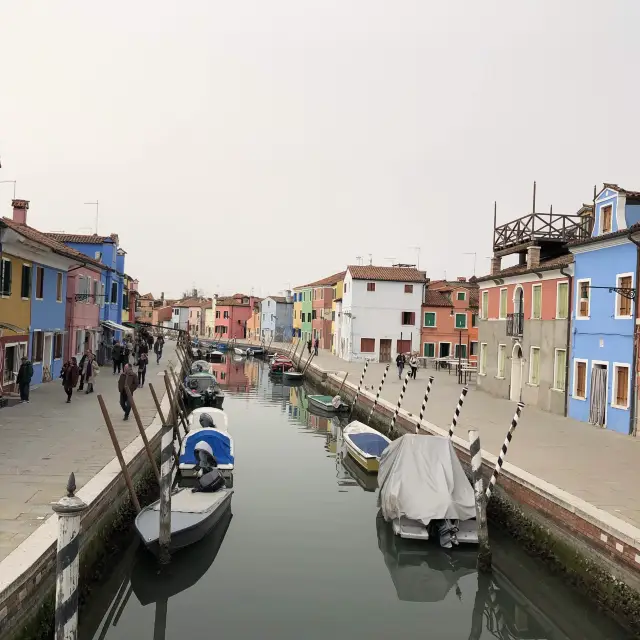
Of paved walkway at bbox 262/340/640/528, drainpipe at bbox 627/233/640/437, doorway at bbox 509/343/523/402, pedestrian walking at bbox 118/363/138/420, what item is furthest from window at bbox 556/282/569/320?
pedestrian walking at bbox 118/363/138/420

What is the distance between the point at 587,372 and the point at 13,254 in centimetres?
1840

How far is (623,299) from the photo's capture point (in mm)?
18906

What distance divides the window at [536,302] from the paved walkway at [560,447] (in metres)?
3.58

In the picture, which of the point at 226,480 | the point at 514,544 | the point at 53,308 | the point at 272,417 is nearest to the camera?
the point at 514,544

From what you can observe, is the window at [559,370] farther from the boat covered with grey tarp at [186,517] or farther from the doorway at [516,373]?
the boat covered with grey tarp at [186,517]

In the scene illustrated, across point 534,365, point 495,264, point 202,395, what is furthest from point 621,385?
point 202,395

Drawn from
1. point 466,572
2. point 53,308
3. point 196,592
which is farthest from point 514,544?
point 53,308

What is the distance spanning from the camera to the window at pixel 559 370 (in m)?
22.6

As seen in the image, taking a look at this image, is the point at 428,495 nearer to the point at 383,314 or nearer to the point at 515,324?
the point at 515,324

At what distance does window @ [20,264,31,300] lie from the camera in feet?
70.1

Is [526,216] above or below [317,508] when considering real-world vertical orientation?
above

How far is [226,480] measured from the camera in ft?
46.5

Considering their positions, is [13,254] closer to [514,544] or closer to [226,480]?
[226,480]

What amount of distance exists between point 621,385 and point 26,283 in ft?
62.7
